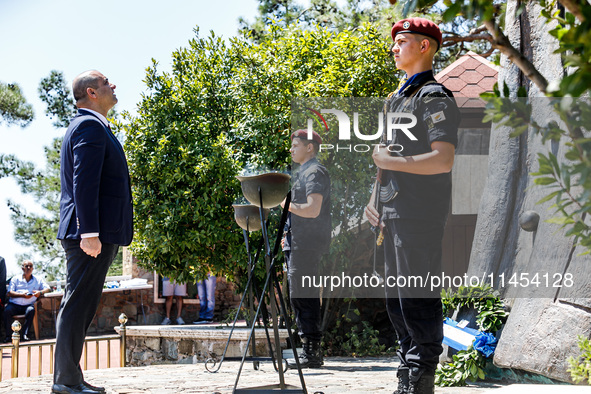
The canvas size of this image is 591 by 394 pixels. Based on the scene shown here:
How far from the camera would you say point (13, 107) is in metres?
18.1

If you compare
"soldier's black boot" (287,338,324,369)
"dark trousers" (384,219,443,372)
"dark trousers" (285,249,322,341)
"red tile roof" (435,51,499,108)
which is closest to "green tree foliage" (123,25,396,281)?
"red tile roof" (435,51,499,108)

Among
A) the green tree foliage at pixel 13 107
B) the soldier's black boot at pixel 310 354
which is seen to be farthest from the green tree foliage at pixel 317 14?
the soldier's black boot at pixel 310 354

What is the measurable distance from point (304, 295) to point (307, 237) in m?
0.48

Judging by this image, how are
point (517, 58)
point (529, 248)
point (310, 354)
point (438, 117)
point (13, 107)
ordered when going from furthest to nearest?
1. point (13, 107)
2. point (310, 354)
3. point (529, 248)
4. point (438, 117)
5. point (517, 58)

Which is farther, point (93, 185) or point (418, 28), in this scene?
point (93, 185)

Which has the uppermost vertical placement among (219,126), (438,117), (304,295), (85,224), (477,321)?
(219,126)

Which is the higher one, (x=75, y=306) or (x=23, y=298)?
(x=75, y=306)

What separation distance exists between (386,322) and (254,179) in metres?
4.83

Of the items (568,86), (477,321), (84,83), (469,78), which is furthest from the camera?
(469,78)

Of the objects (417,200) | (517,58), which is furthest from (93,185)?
(517,58)

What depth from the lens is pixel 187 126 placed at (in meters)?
8.16

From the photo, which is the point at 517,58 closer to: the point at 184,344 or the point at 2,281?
the point at 184,344

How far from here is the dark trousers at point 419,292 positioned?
3049 mm

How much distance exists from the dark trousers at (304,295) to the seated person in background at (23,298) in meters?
9.13
